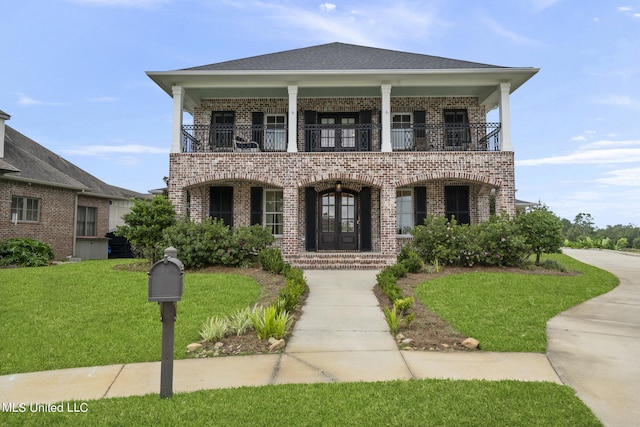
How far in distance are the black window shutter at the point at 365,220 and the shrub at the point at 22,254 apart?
10.8m

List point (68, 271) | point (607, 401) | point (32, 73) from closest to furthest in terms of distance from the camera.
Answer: point (607, 401), point (68, 271), point (32, 73)

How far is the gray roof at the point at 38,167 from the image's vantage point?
1448cm

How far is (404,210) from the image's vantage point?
14141mm

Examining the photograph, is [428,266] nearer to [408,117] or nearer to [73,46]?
[408,117]

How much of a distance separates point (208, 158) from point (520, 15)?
10405 mm

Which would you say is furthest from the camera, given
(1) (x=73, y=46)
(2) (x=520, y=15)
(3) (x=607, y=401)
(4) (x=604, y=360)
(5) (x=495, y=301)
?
(1) (x=73, y=46)

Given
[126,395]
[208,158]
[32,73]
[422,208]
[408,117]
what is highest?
[32,73]

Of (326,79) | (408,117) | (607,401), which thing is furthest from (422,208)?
(607,401)

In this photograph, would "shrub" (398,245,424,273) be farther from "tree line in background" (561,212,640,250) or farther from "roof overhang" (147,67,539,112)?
"tree line in background" (561,212,640,250)

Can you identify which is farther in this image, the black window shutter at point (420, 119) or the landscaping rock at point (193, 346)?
the black window shutter at point (420, 119)

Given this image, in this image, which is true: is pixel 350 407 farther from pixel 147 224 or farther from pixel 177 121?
pixel 177 121

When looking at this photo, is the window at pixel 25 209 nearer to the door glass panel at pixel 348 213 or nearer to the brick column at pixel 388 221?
the door glass panel at pixel 348 213

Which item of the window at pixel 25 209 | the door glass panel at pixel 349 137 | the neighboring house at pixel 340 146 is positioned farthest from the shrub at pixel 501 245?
the window at pixel 25 209

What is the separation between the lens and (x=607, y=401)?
→ 321 centimetres
